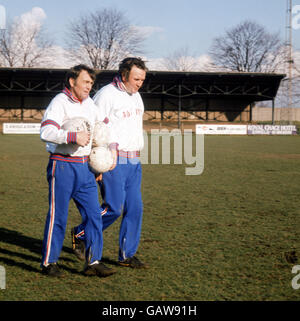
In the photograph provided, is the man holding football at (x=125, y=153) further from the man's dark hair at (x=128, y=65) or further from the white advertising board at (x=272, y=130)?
the white advertising board at (x=272, y=130)

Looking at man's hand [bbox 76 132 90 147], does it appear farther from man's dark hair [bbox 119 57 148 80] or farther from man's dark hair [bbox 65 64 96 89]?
man's dark hair [bbox 119 57 148 80]

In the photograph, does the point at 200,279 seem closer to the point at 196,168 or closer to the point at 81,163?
the point at 81,163

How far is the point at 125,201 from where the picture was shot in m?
4.60

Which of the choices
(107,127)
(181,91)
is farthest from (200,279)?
(181,91)

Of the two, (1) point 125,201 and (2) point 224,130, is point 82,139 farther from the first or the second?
(2) point 224,130

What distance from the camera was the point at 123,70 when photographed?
441cm

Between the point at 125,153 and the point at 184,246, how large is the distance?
153 centimetres

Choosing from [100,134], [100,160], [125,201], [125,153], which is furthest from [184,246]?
[100,134]

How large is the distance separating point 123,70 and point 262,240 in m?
2.83

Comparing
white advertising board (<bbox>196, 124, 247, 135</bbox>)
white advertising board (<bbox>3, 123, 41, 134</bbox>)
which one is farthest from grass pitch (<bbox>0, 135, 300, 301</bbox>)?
white advertising board (<bbox>196, 124, 247, 135</bbox>)

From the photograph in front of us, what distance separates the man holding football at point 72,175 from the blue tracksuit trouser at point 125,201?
0.23 metres

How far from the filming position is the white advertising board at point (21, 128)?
1416 inches
